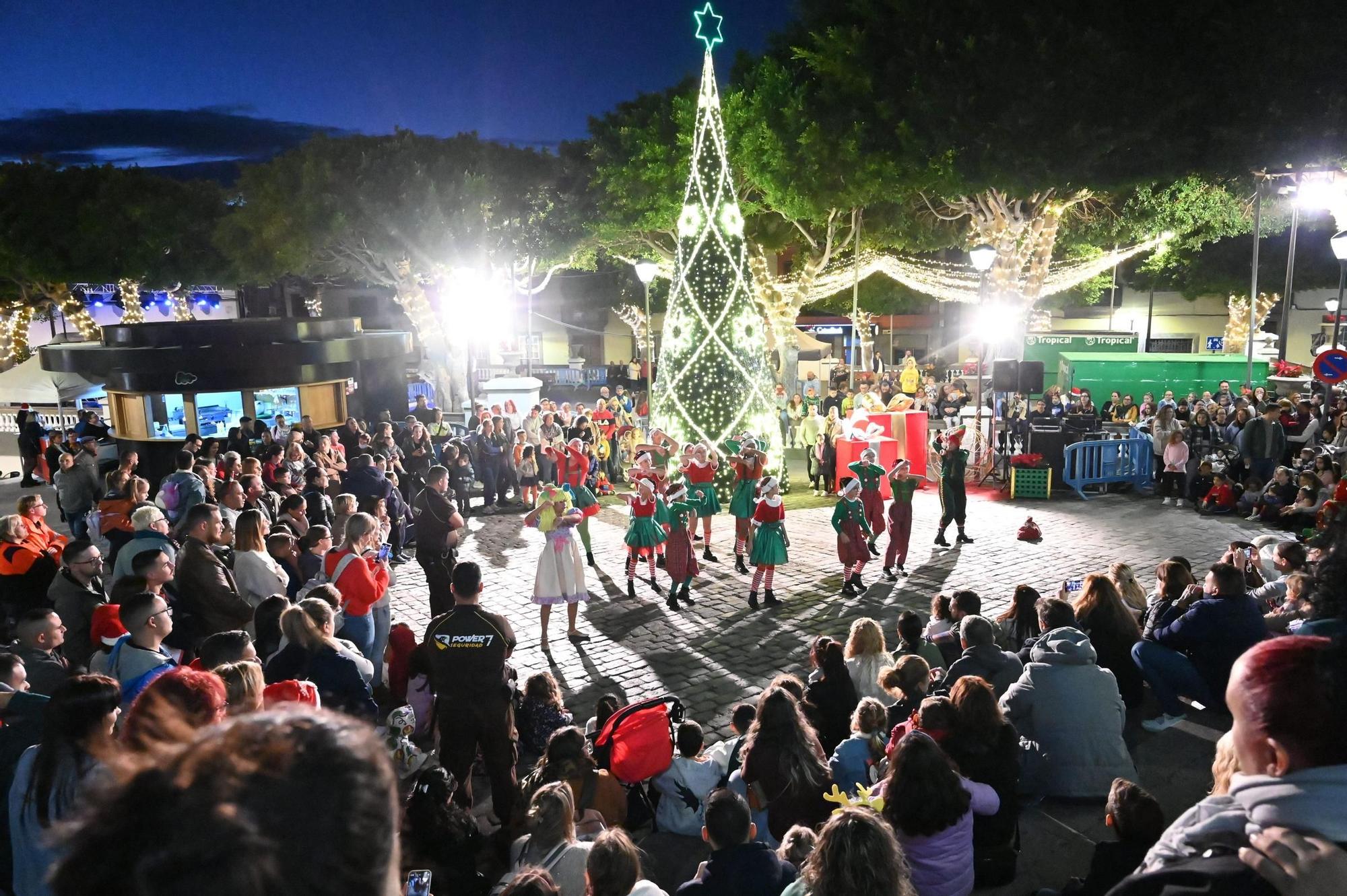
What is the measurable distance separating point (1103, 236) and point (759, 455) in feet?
64.5

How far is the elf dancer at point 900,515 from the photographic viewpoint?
10.1 metres

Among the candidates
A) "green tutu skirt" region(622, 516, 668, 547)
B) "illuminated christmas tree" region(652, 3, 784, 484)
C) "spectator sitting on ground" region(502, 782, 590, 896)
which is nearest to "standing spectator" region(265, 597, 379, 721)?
"spectator sitting on ground" region(502, 782, 590, 896)

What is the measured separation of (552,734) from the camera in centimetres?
475

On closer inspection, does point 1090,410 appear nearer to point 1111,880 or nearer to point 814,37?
point 814,37

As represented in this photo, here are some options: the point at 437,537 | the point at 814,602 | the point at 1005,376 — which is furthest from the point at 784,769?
the point at 1005,376

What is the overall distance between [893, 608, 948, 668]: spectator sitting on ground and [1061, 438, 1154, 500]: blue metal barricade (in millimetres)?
9611

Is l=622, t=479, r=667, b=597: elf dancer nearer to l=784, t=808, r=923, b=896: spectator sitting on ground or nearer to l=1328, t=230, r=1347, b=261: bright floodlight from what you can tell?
l=784, t=808, r=923, b=896: spectator sitting on ground

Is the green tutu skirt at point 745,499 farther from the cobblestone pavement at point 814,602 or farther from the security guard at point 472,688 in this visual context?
the security guard at point 472,688

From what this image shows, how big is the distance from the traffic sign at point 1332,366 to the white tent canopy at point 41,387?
98.9ft

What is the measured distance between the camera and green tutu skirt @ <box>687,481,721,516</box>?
1069 cm

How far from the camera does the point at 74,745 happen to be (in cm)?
282


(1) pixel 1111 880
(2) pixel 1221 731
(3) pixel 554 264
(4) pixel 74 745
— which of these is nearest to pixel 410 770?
(4) pixel 74 745

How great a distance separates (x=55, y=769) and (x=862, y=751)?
11.8ft

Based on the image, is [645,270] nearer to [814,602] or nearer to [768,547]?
[768,547]
